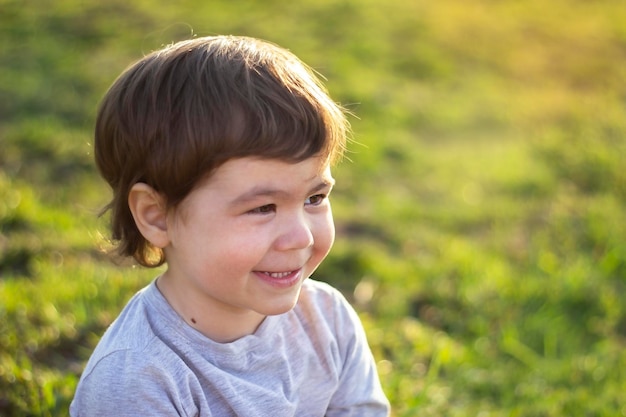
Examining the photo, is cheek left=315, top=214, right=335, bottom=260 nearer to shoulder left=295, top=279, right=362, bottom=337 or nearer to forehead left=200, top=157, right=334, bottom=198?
forehead left=200, top=157, right=334, bottom=198

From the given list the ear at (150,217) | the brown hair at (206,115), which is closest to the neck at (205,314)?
the ear at (150,217)

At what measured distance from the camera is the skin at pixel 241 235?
201 cm

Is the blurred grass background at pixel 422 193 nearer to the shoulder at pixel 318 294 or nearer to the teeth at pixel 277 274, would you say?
the shoulder at pixel 318 294

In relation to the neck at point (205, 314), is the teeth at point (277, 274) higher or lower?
higher

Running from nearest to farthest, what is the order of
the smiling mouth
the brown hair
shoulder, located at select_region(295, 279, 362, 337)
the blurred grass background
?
the brown hair < the smiling mouth < shoulder, located at select_region(295, 279, 362, 337) < the blurred grass background

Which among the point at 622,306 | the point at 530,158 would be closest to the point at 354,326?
the point at 622,306

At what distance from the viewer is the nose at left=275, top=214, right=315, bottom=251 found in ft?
6.73

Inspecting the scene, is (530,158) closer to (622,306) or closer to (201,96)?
(622,306)

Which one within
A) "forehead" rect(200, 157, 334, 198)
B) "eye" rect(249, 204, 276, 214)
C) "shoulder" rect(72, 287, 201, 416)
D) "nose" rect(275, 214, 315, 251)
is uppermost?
"forehead" rect(200, 157, 334, 198)

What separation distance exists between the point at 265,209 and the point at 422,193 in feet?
11.4

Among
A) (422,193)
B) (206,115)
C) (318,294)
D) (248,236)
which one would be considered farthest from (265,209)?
(422,193)

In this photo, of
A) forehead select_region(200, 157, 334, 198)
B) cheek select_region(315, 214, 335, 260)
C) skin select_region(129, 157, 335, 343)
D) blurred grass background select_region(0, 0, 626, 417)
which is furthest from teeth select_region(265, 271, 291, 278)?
blurred grass background select_region(0, 0, 626, 417)

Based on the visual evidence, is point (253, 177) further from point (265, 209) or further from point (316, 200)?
point (316, 200)

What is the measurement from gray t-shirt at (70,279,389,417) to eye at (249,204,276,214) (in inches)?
13.4
